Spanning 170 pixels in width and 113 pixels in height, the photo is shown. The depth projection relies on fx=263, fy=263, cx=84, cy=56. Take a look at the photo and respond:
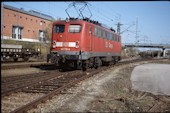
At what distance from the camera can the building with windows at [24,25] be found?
4256 cm

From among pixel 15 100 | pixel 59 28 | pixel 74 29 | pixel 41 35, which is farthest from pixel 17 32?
pixel 15 100

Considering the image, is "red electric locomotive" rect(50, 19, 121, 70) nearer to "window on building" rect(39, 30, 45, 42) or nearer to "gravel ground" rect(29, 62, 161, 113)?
"gravel ground" rect(29, 62, 161, 113)

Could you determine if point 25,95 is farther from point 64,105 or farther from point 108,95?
point 108,95

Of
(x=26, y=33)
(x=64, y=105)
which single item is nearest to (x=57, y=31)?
(x=64, y=105)

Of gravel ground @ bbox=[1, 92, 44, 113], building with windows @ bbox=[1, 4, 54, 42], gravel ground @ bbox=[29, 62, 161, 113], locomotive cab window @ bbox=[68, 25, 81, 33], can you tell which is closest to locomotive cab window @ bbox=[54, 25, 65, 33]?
locomotive cab window @ bbox=[68, 25, 81, 33]

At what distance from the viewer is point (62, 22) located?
18438 millimetres

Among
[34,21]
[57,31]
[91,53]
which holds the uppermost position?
[34,21]

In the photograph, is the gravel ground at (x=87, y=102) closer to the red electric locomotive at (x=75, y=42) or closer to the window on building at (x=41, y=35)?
the red electric locomotive at (x=75, y=42)

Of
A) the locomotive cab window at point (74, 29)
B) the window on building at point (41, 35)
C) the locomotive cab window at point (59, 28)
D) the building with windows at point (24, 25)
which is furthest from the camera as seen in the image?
the window on building at point (41, 35)

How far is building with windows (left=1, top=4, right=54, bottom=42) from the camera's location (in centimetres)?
4256

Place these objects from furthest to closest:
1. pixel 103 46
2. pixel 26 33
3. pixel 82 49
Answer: pixel 26 33
pixel 103 46
pixel 82 49

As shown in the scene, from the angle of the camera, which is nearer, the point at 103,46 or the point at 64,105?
the point at 64,105

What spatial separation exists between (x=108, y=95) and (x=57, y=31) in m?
9.41

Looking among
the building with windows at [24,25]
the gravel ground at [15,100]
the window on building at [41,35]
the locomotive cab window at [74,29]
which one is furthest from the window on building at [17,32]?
the gravel ground at [15,100]
